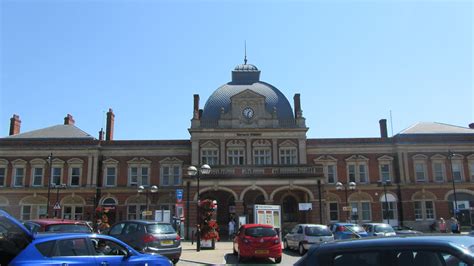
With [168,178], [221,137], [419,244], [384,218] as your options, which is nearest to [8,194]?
[168,178]

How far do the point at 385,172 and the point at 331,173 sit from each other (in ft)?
19.3

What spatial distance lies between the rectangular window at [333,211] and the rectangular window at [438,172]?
36.6 ft

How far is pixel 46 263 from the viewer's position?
8516 millimetres

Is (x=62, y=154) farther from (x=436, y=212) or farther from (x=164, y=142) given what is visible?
(x=436, y=212)

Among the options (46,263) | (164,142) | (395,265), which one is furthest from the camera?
(164,142)

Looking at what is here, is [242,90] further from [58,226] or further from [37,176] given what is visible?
[58,226]

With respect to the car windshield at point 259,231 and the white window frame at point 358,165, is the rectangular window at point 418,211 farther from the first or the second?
the car windshield at point 259,231

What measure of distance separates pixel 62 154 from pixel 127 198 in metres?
8.53

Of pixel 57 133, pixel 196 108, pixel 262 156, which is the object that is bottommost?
pixel 262 156

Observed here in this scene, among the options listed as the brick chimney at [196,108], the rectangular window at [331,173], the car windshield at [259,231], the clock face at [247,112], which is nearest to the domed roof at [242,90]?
the brick chimney at [196,108]

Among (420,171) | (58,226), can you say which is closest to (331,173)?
(420,171)

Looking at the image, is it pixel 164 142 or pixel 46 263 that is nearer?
pixel 46 263

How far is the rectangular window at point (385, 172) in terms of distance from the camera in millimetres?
45406

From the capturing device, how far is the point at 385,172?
45594 mm
